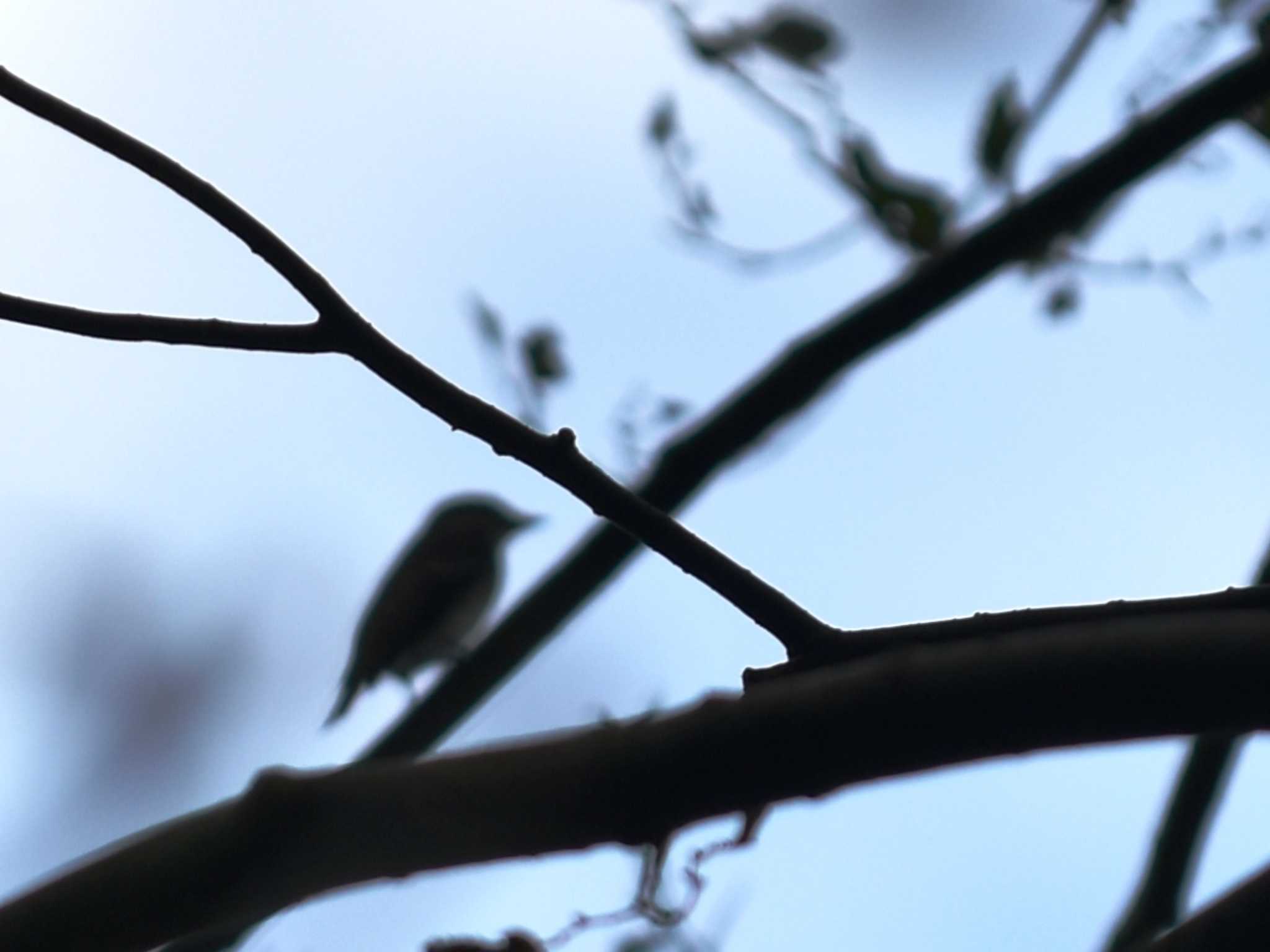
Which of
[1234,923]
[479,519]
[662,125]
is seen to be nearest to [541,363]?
[662,125]

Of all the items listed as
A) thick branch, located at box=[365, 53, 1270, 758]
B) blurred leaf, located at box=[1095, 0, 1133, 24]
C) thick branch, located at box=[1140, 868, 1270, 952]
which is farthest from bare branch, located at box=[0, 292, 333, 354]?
blurred leaf, located at box=[1095, 0, 1133, 24]

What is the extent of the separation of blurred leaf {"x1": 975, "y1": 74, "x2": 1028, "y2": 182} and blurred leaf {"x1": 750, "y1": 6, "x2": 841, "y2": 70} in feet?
1.01

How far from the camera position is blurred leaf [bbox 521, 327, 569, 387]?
253 cm

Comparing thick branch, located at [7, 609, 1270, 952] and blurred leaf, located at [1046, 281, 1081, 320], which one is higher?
blurred leaf, located at [1046, 281, 1081, 320]

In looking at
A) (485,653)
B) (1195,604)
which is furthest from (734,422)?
(1195,604)

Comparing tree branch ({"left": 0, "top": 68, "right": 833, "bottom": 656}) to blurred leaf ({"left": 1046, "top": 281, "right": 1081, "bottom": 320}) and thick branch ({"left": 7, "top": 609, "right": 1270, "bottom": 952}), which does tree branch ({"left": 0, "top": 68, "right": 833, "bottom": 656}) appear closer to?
thick branch ({"left": 7, "top": 609, "right": 1270, "bottom": 952})

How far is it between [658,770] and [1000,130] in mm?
1754

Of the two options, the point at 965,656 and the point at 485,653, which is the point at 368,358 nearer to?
the point at 965,656

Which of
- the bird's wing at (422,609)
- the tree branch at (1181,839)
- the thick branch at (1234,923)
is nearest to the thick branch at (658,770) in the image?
the thick branch at (1234,923)

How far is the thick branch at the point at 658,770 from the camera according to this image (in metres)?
0.82

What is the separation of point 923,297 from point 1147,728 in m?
1.45

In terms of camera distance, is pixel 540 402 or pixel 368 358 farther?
pixel 540 402

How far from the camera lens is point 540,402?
253cm

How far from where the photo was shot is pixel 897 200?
226 cm
